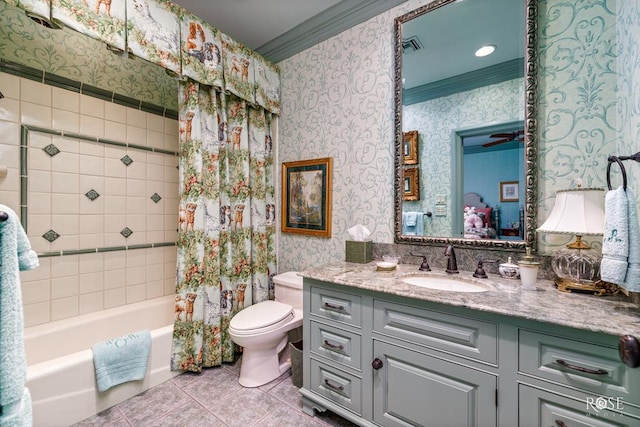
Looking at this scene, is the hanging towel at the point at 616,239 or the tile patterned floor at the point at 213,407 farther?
the tile patterned floor at the point at 213,407

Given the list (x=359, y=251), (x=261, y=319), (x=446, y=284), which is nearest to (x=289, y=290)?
(x=261, y=319)

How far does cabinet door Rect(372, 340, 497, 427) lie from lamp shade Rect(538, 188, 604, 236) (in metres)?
0.71

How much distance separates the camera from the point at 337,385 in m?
1.50

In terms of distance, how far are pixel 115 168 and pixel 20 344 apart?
6.10ft

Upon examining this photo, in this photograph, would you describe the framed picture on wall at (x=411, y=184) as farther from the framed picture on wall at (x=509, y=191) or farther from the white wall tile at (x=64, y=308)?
the white wall tile at (x=64, y=308)

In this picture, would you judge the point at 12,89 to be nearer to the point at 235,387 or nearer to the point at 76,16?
the point at 76,16

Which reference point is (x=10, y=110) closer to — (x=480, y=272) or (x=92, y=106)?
(x=92, y=106)

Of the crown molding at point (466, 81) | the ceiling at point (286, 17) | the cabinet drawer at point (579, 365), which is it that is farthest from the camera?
the ceiling at point (286, 17)

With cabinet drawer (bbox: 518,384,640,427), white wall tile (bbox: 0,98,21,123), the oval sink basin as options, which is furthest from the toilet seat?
white wall tile (bbox: 0,98,21,123)

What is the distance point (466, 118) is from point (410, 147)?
0.36 m

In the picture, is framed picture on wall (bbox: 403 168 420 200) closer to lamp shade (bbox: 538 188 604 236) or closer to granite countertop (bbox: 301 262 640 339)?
granite countertop (bbox: 301 262 640 339)

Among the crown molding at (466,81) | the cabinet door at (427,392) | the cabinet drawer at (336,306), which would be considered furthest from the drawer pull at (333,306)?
the crown molding at (466,81)

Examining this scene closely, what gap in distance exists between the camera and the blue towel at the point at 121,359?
1.64m

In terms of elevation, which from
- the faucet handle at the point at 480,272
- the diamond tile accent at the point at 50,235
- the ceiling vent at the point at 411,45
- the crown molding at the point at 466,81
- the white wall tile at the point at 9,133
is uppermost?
the ceiling vent at the point at 411,45
